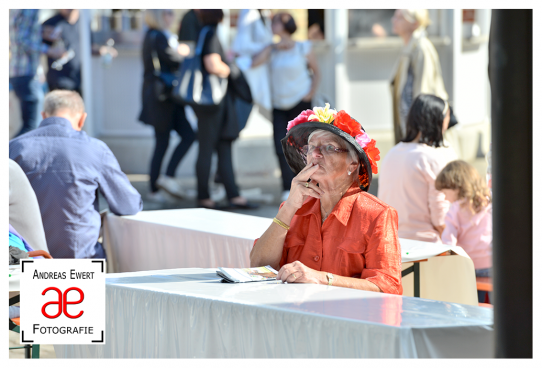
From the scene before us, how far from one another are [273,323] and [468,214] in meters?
2.18

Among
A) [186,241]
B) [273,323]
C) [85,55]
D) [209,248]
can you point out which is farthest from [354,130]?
[85,55]

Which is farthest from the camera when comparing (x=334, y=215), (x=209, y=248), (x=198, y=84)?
(x=198, y=84)

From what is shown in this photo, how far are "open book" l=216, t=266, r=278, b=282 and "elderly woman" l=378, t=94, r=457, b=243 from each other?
5.66 ft

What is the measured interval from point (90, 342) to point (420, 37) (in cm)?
471

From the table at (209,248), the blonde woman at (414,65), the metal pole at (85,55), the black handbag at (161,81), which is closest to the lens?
the table at (209,248)

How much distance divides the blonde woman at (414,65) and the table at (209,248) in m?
2.75

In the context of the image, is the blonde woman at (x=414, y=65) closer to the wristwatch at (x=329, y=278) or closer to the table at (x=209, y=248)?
the table at (x=209, y=248)

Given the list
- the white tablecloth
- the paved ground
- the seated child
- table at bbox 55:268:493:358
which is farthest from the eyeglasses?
the paved ground

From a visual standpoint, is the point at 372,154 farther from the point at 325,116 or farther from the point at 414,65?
the point at 414,65

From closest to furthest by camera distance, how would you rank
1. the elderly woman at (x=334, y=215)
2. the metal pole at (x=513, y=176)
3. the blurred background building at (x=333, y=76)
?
the metal pole at (x=513, y=176) → the elderly woman at (x=334, y=215) → the blurred background building at (x=333, y=76)

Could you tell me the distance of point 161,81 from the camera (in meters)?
7.12

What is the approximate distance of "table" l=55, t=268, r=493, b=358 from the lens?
1.86m

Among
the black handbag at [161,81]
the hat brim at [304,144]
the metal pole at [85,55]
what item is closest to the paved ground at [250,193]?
the black handbag at [161,81]

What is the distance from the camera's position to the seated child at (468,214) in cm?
386
